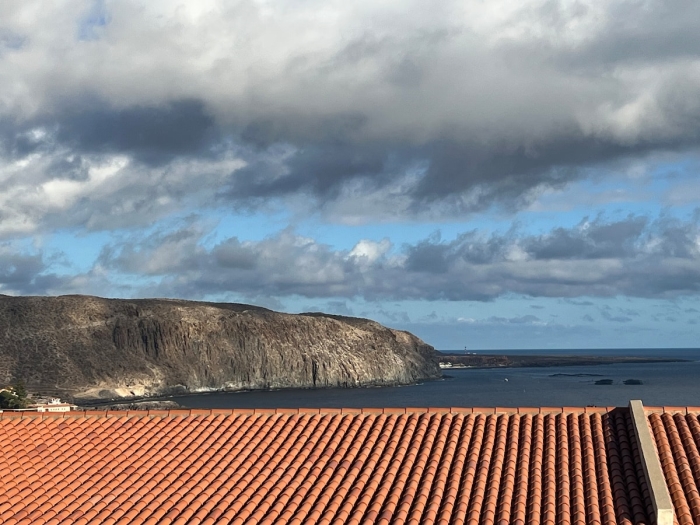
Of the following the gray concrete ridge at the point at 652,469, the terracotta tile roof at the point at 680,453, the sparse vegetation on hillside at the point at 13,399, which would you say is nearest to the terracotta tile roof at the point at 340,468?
the terracotta tile roof at the point at 680,453

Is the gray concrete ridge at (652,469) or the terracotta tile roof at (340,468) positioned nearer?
the gray concrete ridge at (652,469)

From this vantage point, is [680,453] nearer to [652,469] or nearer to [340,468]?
[652,469]

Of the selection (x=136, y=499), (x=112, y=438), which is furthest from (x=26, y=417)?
(x=136, y=499)

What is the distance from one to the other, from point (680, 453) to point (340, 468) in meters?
6.53

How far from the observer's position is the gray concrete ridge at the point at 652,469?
48.4 ft

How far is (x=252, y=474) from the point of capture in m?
17.8

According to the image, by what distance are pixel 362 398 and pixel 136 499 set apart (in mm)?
164376

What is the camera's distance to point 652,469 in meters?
15.9

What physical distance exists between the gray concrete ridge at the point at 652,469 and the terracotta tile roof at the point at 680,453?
424 mm

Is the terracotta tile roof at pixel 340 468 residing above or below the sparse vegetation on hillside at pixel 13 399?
below

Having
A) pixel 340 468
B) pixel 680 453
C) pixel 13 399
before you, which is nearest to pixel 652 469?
pixel 680 453

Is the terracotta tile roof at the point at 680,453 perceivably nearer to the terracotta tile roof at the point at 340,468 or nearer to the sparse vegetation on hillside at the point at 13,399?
the terracotta tile roof at the point at 340,468

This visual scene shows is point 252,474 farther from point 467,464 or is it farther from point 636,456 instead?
point 636,456

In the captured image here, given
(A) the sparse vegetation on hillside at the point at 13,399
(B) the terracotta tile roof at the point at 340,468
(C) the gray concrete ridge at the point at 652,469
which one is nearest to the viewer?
(C) the gray concrete ridge at the point at 652,469
